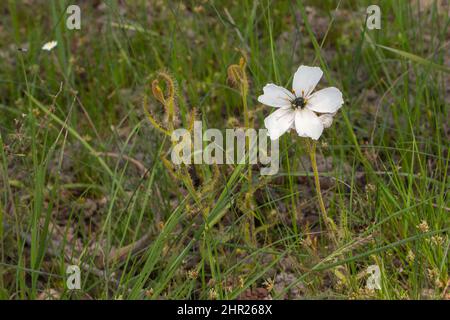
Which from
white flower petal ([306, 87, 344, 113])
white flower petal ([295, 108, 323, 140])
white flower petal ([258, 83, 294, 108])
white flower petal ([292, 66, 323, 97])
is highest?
white flower petal ([292, 66, 323, 97])

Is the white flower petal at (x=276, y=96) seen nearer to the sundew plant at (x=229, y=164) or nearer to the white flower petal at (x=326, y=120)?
the sundew plant at (x=229, y=164)

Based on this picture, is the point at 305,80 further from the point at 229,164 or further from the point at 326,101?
the point at 229,164

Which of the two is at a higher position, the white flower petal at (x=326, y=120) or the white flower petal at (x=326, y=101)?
the white flower petal at (x=326, y=101)

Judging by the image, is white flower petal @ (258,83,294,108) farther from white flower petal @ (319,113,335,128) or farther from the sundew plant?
white flower petal @ (319,113,335,128)

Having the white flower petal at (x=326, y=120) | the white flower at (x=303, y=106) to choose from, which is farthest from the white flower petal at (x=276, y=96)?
the white flower petal at (x=326, y=120)

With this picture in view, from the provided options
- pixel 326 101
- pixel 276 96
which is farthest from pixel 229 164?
pixel 326 101

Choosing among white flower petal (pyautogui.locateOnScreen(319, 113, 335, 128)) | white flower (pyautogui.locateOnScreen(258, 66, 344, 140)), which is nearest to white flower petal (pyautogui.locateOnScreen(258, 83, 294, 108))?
white flower (pyautogui.locateOnScreen(258, 66, 344, 140))
